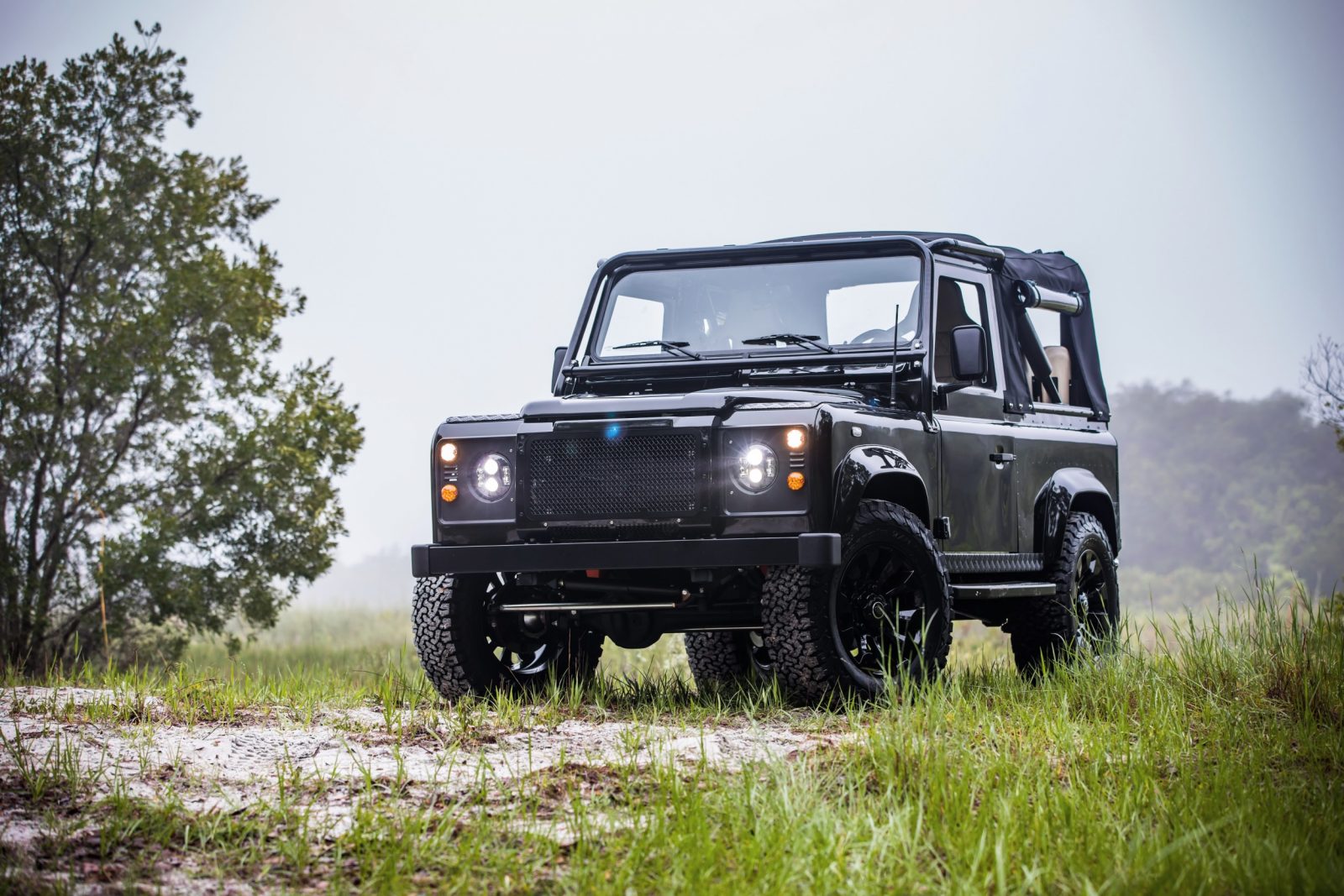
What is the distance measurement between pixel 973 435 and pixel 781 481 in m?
1.75

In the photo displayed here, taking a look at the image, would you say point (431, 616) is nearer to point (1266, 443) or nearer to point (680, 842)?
point (680, 842)

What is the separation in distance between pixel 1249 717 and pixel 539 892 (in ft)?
11.0

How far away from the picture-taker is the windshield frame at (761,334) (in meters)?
7.41

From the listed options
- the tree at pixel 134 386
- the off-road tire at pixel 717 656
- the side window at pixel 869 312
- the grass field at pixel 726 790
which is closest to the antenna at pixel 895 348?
the side window at pixel 869 312

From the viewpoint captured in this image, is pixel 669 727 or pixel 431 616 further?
pixel 431 616

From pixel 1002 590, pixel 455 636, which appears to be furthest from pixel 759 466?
pixel 1002 590

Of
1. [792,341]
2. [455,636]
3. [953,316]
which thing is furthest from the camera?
[953,316]

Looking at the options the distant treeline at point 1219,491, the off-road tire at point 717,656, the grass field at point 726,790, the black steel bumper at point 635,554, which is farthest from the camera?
the distant treeline at point 1219,491

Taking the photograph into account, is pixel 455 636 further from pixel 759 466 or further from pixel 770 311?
pixel 770 311

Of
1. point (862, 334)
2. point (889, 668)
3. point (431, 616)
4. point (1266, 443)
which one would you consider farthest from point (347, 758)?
point (1266, 443)

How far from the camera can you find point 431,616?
7156 millimetres

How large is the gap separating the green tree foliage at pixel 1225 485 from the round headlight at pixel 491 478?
4960 centimetres

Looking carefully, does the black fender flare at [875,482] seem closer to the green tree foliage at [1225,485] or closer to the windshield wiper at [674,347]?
the windshield wiper at [674,347]

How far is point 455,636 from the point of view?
714cm
